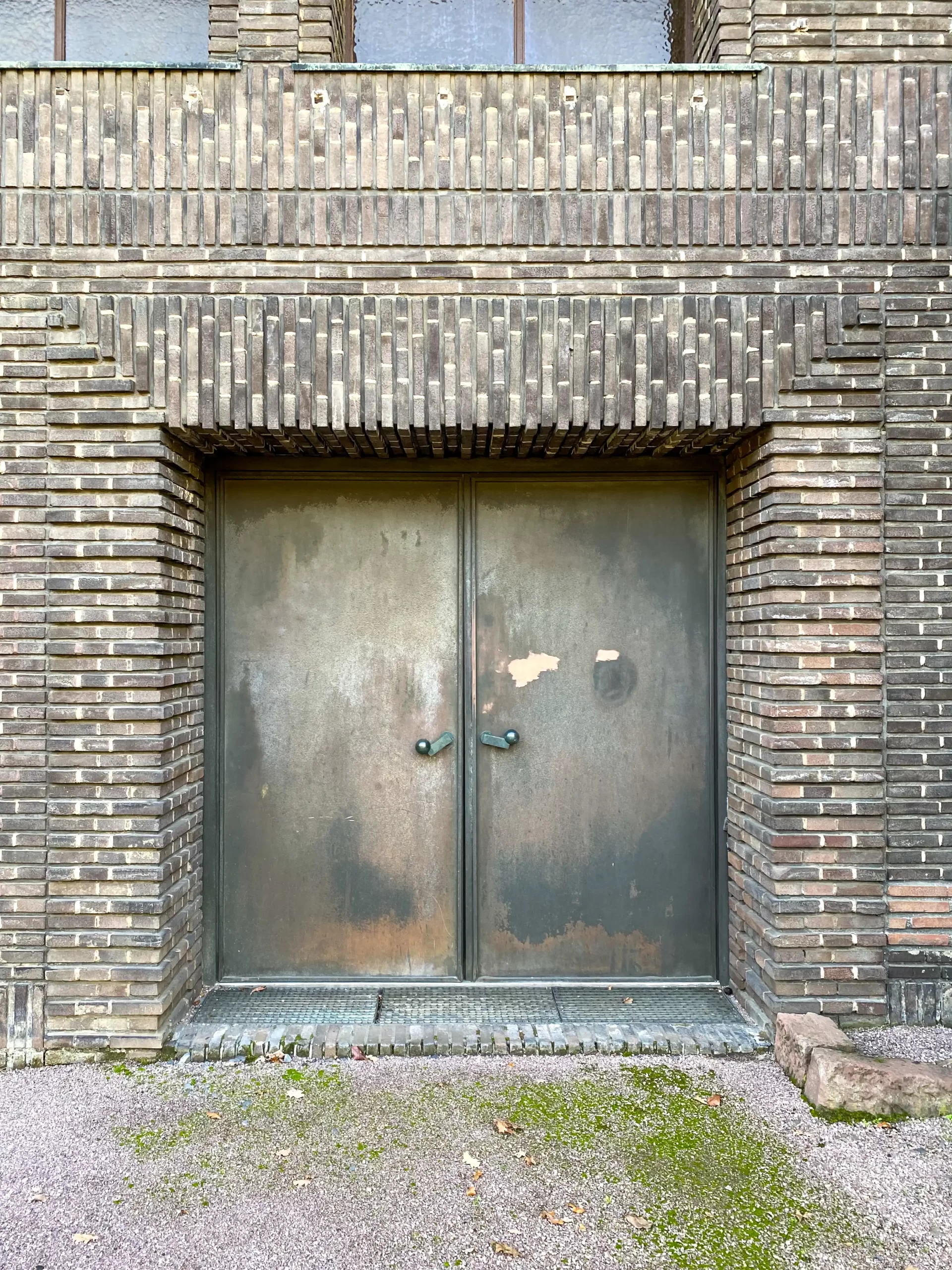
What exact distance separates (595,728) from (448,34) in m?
3.75

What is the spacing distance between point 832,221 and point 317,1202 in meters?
4.50

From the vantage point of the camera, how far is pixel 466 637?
13.8 ft

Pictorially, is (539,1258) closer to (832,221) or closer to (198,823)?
(198,823)

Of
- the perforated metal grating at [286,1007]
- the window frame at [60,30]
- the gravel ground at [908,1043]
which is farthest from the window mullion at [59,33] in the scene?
the gravel ground at [908,1043]

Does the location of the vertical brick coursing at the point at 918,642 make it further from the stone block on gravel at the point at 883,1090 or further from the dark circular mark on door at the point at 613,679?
the dark circular mark on door at the point at 613,679

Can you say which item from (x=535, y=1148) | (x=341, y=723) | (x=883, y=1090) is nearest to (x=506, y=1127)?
(x=535, y=1148)

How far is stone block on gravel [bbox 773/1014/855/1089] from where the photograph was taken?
3.30 meters

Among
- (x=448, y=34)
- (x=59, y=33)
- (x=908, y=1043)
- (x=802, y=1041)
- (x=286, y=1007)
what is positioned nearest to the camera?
(x=802, y=1041)

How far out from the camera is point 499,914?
4.20 meters

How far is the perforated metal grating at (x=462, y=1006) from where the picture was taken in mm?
3811

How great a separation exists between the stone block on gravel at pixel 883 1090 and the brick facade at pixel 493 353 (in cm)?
49

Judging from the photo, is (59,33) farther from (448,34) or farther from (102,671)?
(102,671)

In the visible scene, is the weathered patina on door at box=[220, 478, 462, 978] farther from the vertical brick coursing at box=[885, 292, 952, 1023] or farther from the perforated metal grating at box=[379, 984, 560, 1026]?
the vertical brick coursing at box=[885, 292, 952, 1023]

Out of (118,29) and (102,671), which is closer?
(102,671)
